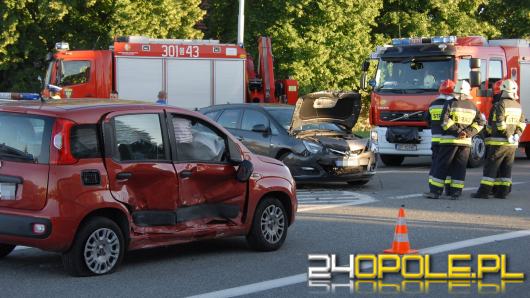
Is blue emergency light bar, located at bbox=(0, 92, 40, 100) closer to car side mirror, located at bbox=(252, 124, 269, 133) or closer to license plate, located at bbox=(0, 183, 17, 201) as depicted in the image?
car side mirror, located at bbox=(252, 124, 269, 133)

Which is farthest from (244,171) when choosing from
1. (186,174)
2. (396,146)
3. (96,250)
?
(396,146)

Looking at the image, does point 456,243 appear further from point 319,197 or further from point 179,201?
point 319,197

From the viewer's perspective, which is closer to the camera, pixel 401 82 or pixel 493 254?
pixel 493 254

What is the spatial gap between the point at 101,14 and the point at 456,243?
2649cm

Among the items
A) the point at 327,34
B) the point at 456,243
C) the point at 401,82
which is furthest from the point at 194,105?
the point at 456,243

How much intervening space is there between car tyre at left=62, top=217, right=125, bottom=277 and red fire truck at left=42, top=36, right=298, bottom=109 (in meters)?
15.6

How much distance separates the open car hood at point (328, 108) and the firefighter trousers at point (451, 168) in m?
2.78

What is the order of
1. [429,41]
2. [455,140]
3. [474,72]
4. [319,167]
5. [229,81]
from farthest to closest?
[229,81] → [429,41] → [474,72] → [319,167] → [455,140]

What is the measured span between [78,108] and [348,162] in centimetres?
795

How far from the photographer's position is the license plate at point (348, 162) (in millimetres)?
15234

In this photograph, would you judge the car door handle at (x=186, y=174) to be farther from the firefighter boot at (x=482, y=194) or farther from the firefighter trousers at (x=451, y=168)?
the firefighter boot at (x=482, y=194)

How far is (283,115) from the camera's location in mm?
15828

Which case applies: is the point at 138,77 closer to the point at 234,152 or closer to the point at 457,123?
the point at 457,123

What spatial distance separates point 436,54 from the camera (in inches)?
779
